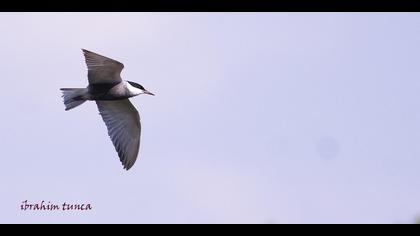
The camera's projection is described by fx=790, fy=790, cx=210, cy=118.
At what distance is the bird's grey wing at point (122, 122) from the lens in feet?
33.3

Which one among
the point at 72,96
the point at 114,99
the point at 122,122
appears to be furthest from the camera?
the point at 122,122

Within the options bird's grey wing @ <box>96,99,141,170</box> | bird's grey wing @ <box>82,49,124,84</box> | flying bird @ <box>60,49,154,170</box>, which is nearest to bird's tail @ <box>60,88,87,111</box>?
flying bird @ <box>60,49,154,170</box>

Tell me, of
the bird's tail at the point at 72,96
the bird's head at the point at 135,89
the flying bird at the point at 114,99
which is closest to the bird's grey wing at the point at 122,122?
the flying bird at the point at 114,99

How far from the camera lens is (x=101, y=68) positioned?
9.12 metres

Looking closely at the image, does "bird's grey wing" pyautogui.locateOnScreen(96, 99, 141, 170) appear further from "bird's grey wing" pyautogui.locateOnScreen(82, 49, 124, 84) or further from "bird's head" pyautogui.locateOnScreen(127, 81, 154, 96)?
"bird's grey wing" pyautogui.locateOnScreen(82, 49, 124, 84)

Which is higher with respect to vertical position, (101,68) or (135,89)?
(101,68)

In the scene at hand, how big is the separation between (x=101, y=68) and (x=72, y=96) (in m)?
0.59

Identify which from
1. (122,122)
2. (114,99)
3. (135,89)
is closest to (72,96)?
(114,99)

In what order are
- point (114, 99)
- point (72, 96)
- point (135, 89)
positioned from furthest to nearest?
point (114, 99) → point (135, 89) → point (72, 96)

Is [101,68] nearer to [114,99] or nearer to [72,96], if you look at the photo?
[72,96]

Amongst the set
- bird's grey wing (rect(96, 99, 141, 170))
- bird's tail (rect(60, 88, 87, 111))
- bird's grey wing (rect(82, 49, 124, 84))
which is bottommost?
bird's grey wing (rect(96, 99, 141, 170))

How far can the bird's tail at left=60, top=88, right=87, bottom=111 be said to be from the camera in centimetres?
943

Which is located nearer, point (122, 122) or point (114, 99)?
point (114, 99)
